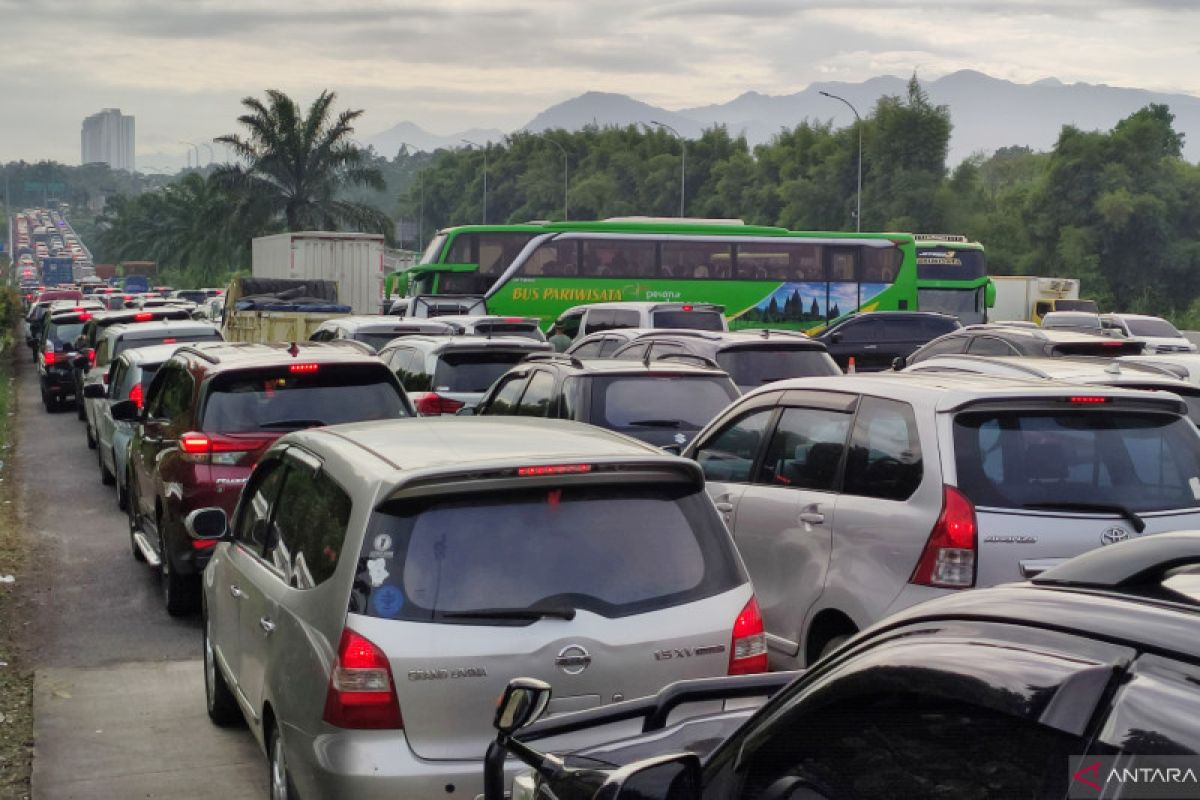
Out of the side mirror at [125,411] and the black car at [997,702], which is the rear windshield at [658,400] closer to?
the side mirror at [125,411]

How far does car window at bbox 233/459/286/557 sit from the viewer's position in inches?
265

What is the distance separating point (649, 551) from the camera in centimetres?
540

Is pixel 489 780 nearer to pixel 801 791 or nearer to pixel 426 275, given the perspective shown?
pixel 801 791

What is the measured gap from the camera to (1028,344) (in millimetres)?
16594

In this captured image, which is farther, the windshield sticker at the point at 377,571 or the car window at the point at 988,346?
the car window at the point at 988,346

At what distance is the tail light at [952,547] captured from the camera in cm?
660

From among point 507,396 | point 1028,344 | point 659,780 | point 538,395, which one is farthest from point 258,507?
point 1028,344

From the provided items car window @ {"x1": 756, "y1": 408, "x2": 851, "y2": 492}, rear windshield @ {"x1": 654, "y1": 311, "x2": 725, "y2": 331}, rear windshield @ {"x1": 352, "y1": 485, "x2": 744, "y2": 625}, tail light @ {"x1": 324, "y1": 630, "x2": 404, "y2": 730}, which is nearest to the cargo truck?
rear windshield @ {"x1": 654, "y1": 311, "x2": 725, "y2": 331}

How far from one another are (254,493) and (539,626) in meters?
2.53

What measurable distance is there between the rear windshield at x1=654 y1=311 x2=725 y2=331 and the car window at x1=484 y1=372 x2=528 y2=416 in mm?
13745

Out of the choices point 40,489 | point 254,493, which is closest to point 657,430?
point 254,493

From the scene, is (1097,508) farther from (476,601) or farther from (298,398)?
(298,398)

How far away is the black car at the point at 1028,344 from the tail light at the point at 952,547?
4861mm

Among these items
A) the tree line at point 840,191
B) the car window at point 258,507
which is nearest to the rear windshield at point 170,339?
the car window at point 258,507
